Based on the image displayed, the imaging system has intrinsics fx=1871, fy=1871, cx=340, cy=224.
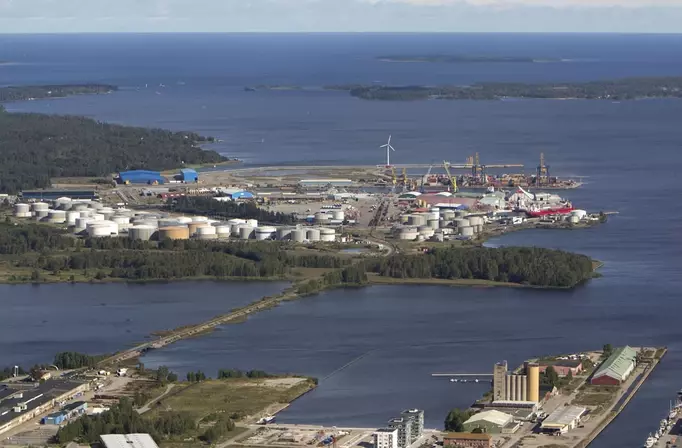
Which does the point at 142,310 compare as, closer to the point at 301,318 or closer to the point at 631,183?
the point at 301,318

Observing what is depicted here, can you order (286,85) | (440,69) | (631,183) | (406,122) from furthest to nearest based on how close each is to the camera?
1. (440,69)
2. (286,85)
3. (406,122)
4. (631,183)

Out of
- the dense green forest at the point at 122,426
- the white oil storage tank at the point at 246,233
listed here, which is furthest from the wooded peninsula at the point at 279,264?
the dense green forest at the point at 122,426

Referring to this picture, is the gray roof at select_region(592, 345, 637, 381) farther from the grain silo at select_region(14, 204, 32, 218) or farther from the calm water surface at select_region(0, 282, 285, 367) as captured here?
the grain silo at select_region(14, 204, 32, 218)

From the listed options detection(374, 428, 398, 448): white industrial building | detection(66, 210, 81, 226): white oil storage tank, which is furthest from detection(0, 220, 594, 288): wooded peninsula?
detection(374, 428, 398, 448): white industrial building

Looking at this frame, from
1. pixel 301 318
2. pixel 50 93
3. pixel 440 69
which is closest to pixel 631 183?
pixel 301 318

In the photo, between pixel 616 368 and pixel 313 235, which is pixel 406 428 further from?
pixel 313 235

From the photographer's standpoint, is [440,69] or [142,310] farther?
[440,69]
